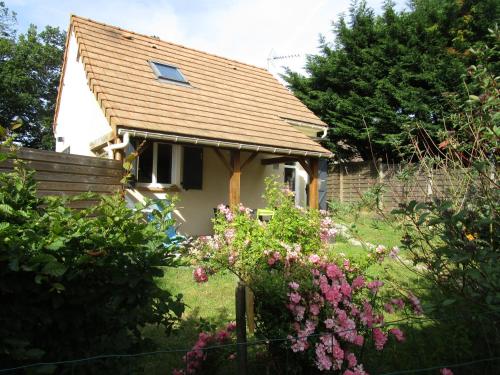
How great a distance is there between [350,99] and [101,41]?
34.3 feet

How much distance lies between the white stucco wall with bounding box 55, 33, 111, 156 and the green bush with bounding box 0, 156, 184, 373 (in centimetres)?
756

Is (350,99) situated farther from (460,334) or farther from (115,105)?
(460,334)

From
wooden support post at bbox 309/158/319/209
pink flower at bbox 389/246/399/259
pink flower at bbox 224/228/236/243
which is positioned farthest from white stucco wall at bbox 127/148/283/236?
pink flower at bbox 389/246/399/259

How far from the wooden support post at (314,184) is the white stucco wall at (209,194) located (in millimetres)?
1690

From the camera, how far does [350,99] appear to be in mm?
16625

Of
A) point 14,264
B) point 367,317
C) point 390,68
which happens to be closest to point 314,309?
point 367,317

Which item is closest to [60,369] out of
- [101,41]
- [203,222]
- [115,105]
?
[115,105]

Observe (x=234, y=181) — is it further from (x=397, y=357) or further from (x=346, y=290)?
(x=346, y=290)

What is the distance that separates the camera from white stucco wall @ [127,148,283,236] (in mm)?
9547

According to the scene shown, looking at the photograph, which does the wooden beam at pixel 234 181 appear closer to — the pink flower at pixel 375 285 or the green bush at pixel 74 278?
the pink flower at pixel 375 285

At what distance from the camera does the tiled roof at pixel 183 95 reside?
27.0 ft

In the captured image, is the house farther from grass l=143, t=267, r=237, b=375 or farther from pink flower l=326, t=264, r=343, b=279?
pink flower l=326, t=264, r=343, b=279

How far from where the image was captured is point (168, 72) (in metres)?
10.7

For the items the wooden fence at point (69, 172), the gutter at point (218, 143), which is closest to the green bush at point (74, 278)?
the wooden fence at point (69, 172)
